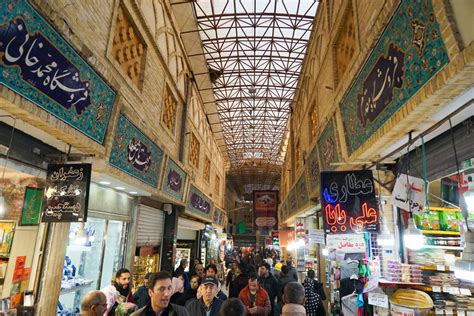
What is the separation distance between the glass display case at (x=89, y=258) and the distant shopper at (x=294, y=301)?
144 inches

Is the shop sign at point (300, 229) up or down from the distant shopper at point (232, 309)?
up

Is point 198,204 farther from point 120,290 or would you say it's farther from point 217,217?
point 120,290

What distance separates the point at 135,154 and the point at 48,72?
2462 mm

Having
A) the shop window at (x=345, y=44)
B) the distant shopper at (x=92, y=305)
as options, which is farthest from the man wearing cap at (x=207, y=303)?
the shop window at (x=345, y=44)

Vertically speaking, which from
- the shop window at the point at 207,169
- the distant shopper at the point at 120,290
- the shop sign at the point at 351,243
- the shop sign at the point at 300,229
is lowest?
the distant shopper at the point at 120,290

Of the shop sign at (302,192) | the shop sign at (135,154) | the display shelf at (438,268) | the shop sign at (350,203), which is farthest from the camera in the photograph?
the shop sign at (302,192)

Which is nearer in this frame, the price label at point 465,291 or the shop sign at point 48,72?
the shop sign at point 48,72

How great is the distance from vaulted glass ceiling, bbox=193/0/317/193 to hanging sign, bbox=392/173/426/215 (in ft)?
28.7

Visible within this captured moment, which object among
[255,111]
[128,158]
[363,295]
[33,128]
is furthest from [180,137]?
[255,111]

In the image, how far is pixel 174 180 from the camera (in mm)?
7988

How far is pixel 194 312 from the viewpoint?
11.3 ft

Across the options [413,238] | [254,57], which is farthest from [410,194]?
[254,57]

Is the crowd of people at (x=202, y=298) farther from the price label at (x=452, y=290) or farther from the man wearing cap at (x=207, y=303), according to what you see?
the price label at (x=452, y=290)

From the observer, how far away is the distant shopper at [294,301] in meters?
3.01
